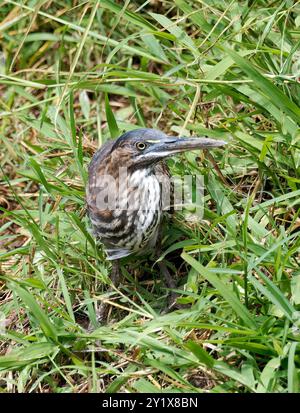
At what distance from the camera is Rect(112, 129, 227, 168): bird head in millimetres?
4254

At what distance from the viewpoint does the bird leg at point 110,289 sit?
179 inches

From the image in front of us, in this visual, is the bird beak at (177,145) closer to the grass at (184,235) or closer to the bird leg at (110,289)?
the grass at (184,235)

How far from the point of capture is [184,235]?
15.6ft

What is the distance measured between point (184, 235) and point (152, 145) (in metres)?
0.66

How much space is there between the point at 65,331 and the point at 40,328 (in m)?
0.14

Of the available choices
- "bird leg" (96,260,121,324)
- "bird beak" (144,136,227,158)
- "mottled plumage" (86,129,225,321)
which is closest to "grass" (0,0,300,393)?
"bird leg" (96,260,121,324)

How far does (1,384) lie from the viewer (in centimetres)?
425

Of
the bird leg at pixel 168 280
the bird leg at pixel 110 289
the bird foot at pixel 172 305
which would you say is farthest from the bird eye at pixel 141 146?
the bird foot at pixel 172 305

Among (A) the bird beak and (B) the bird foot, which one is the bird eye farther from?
(B) the bird foot

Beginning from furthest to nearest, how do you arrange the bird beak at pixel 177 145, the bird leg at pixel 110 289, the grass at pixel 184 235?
the bird leg at pixel 110 289 < the bird beak at pixel 177 145 < the grass at pixel 184 235

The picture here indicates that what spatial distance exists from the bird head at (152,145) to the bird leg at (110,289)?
604 millimetres

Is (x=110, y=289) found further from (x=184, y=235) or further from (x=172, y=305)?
(x=184, y=235)
